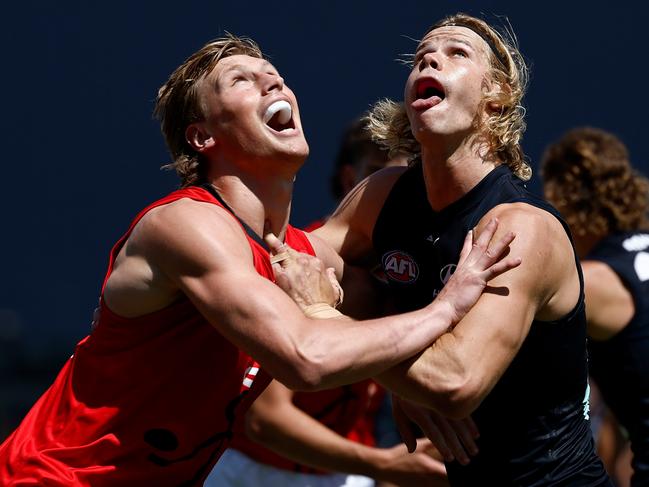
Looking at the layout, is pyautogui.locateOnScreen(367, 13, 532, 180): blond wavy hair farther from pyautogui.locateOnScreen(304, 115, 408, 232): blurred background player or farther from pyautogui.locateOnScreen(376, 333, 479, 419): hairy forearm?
pyautogui.locateOnScreen(304, 115, 408, 232): blurred background player

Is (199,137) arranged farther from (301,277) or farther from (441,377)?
(441,377)

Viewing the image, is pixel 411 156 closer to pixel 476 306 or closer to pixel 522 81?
pixel 522 81

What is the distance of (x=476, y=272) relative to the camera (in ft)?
10.4

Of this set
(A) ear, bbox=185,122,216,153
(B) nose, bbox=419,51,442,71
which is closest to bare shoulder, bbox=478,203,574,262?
(B) nose, bbox=419,51,442,71

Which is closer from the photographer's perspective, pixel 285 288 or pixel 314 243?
pixel 285 288

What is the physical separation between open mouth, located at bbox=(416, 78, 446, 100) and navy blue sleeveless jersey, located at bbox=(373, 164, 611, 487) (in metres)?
0.31

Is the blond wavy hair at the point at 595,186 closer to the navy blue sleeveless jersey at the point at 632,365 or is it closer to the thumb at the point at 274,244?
the navy blue sleeveless jersey at the point at 632,365

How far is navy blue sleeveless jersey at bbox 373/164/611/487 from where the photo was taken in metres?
3.44

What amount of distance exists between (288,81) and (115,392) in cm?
698

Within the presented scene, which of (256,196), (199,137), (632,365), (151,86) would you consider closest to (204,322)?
(256,196)

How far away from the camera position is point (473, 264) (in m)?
3.20

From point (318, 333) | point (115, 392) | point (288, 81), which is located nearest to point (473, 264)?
point (318, 333)

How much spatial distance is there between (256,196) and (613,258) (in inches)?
70.1

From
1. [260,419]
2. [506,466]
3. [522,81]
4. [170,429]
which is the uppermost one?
[522,81]
